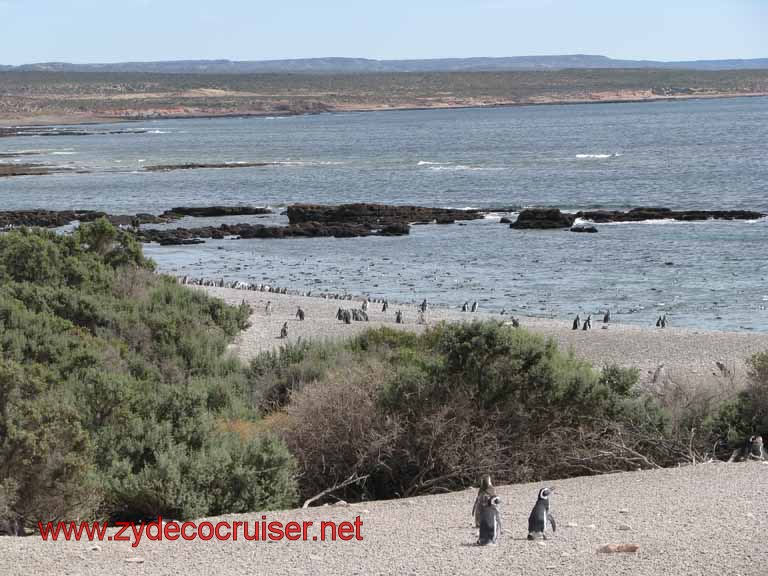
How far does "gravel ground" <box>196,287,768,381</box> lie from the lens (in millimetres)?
Answer: 21422

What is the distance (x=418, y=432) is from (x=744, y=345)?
41.8 feet

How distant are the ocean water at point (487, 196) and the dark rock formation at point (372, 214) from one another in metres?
1.94

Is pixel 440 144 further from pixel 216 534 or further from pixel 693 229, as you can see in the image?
pixel 216 534

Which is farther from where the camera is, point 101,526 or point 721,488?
point 721,488

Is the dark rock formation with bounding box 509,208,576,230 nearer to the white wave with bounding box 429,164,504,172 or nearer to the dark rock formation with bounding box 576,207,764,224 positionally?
the dark rock formation with bounding box 576,207,764,224

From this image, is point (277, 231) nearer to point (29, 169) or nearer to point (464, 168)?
point (464, 168)

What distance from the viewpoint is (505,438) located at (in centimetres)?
1295

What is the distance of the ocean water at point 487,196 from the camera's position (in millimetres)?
34094

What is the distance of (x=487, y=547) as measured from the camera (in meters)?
9.06

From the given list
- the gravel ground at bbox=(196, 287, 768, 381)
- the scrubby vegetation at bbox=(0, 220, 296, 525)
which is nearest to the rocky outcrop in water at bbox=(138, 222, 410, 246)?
the gravel ground at bbox=(196, 287, 768, 381)

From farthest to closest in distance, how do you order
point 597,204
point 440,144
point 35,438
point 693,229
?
point 440,144, point 597,204, point 693,229, point 35,438

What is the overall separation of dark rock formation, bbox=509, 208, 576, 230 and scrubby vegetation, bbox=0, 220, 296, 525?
1194 inches

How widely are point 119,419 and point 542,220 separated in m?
38.7

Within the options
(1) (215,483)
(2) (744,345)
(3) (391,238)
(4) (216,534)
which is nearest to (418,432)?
(1) (215,483)
